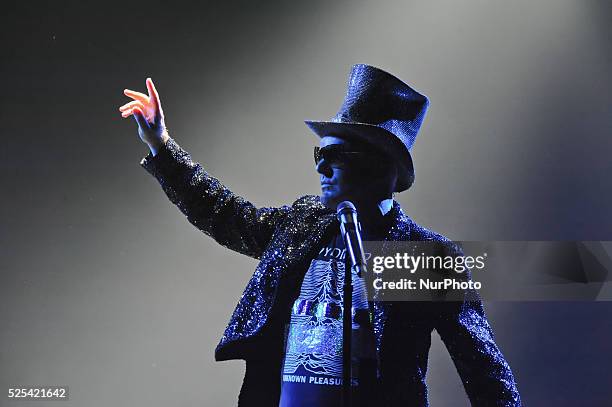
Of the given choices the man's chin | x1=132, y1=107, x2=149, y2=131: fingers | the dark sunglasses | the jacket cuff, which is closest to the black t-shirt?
the man's chin

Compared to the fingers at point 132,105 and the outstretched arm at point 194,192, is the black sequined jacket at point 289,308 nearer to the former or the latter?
the outstretched arm at point 194,192

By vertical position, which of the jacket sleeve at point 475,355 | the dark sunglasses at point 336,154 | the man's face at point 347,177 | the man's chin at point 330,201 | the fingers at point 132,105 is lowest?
the jacket sleeve at point 475,355

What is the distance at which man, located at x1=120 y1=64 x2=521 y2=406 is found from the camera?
4.91ft

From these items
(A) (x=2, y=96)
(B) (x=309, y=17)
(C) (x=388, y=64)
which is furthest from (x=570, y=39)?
(A) (x=2, y=96)

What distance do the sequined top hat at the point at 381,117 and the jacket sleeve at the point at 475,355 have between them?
365mm

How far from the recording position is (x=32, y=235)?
7.04ft

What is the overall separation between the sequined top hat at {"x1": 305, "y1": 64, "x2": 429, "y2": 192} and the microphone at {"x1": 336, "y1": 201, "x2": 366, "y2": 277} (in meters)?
0.44

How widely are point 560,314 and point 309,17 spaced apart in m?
1.34

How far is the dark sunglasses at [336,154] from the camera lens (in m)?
1.63

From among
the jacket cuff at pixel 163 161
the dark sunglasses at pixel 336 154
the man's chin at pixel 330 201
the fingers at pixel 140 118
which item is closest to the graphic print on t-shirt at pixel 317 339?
the man's chin at pixel 330 201

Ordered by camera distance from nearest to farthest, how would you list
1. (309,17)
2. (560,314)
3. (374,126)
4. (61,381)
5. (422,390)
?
(422,390) → (374,126) → (61,381) → (560,314) → (309,17)

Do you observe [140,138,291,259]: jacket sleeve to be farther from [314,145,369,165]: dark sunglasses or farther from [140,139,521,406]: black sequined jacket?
[314,145,369,165]: dark sunglasses

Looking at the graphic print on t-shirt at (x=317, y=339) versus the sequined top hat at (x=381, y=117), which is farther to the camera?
the sequined top hat at (x=381, y=117)

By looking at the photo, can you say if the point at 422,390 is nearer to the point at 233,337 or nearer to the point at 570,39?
the point at 233,337
